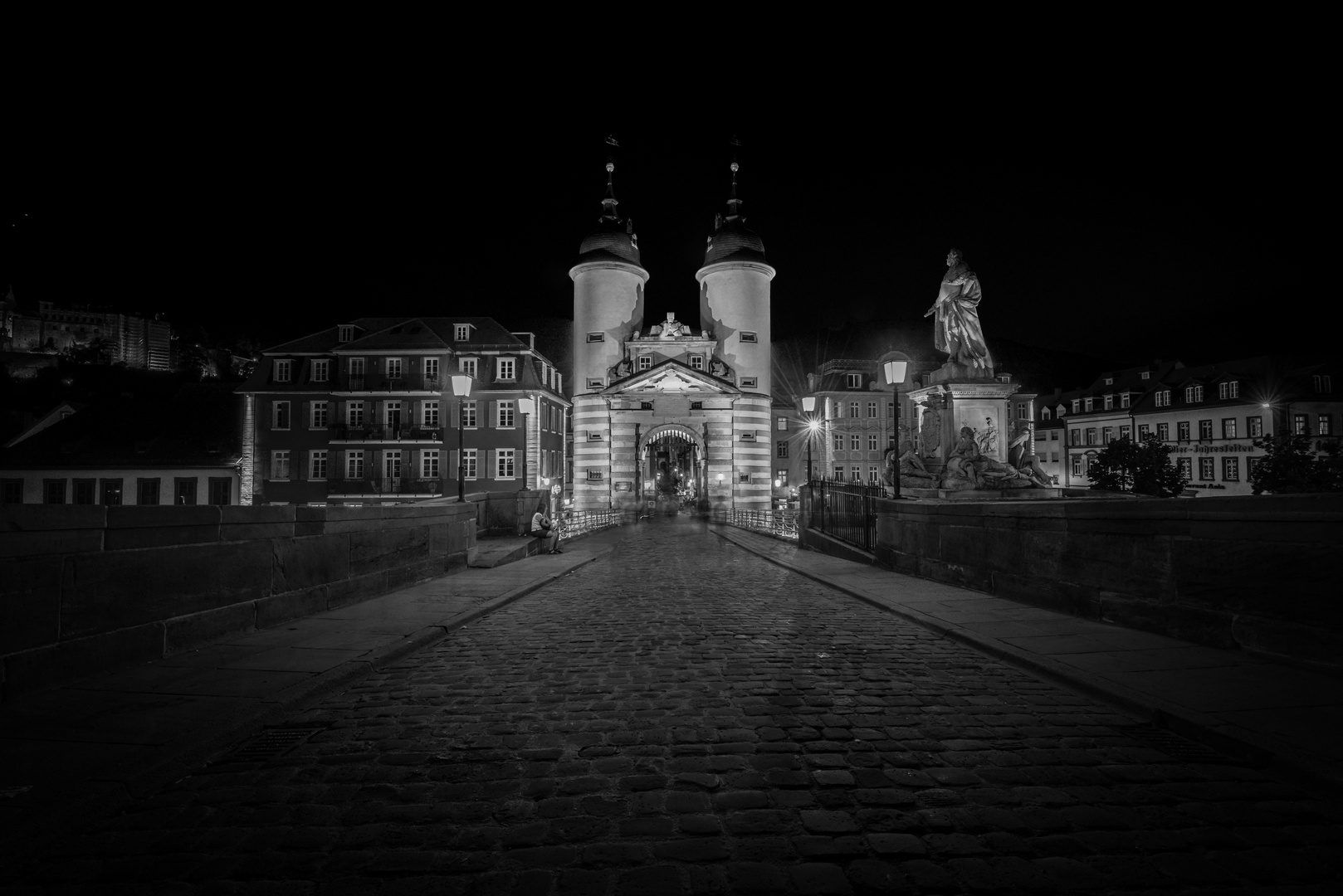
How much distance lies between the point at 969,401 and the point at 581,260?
3916cm

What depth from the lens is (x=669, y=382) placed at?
50.3 metres

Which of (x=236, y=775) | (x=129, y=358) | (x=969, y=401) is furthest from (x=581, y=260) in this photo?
(x=129, y=358)

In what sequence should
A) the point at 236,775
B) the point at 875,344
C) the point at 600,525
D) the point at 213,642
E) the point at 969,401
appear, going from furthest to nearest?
the point at 875,344 → the point at 600,525 → the point at 969,401 → the point at 213,642 → the point at 236,775

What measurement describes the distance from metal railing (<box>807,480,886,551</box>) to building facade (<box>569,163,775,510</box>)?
27133mm

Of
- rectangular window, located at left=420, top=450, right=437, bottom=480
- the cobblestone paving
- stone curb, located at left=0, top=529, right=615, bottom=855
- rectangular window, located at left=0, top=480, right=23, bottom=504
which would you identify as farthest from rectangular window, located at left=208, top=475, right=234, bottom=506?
the cobblestone paving

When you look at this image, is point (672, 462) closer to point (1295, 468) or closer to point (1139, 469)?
point (1139, 469)

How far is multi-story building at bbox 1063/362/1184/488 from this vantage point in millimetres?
67688

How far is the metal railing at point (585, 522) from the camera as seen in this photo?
31.3 metres

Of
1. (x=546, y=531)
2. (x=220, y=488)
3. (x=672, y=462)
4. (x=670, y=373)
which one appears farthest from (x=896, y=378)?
(x=672, y=462)

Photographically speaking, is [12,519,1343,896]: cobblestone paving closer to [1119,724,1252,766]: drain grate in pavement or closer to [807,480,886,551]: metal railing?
[1119,724,1252,766]: drain grate in pavement

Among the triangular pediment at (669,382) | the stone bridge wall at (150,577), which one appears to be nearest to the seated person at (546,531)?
the stone bridge wall at (150,577)

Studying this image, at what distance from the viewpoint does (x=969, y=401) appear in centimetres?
1977

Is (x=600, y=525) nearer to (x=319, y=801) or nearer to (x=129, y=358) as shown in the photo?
(x=319, y=801)

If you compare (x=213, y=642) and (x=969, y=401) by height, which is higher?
(x=969, y=401)
